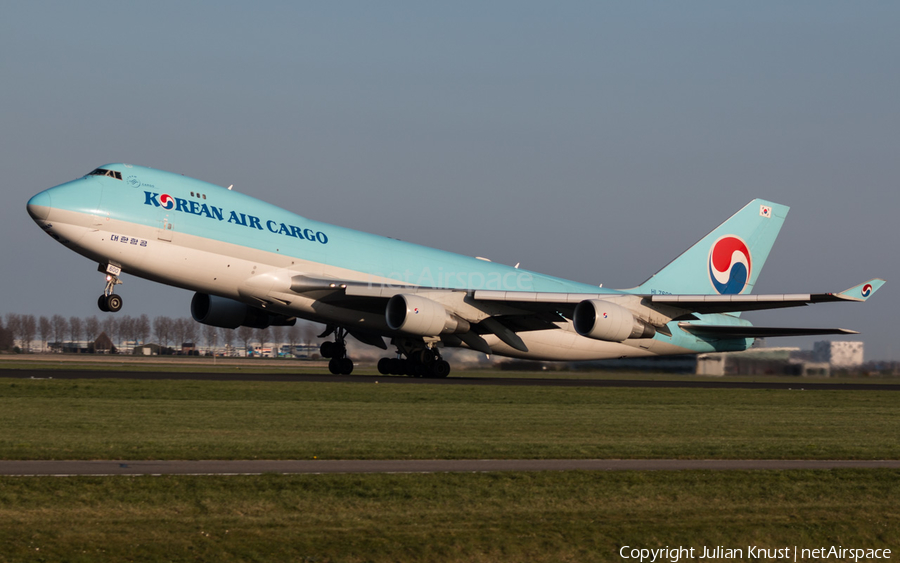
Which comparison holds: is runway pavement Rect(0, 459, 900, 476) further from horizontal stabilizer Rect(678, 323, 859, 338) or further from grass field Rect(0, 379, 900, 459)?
horizontal stabilizer Rect(678, 323, 859, 338)

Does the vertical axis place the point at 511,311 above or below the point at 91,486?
above

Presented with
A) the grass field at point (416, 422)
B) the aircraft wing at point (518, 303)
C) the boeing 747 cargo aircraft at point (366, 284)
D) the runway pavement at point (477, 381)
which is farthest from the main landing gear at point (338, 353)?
the grass field at point (416, 422)

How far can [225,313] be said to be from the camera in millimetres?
38781

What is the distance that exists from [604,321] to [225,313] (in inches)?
626

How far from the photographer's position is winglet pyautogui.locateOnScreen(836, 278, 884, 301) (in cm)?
2849

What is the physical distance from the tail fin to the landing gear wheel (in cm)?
2512

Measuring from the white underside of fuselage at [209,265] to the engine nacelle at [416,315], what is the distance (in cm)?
257

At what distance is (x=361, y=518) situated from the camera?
10266 mm

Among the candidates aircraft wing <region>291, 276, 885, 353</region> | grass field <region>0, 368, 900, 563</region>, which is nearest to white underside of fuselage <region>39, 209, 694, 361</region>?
aircraft wing <region>291, 276, 885, 353</region>

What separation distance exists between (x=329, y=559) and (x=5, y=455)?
6873 mm

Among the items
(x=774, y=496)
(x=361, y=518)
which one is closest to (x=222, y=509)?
(x=361, y=518)

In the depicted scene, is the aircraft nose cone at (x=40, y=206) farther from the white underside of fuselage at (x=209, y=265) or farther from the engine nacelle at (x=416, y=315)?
the engine nacelle at (x=416, y=315)

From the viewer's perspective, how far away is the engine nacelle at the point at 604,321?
34.2m

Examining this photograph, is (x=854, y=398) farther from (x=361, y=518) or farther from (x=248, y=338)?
(x=248, y=338)
